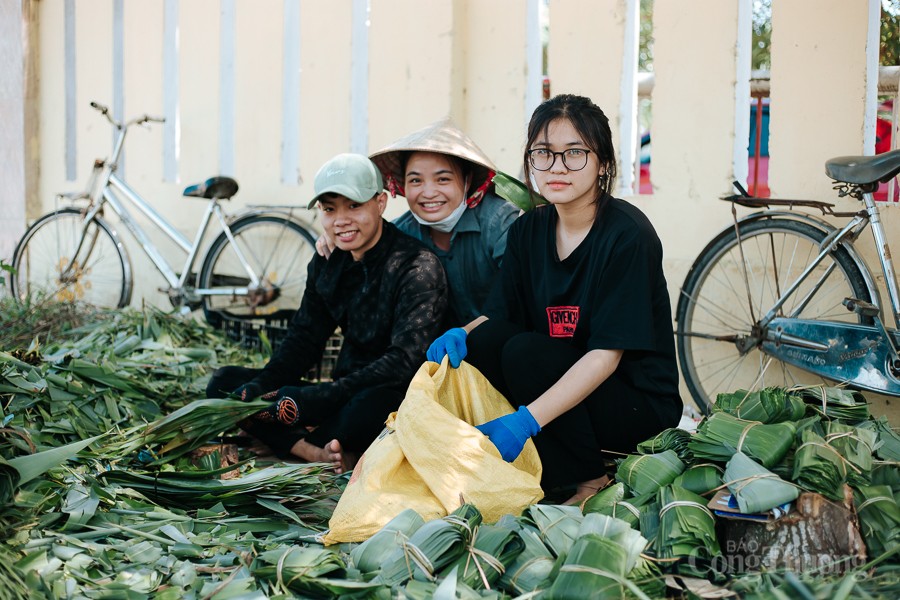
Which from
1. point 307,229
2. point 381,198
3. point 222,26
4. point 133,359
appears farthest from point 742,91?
point 222,26

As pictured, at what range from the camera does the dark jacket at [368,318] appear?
294cm

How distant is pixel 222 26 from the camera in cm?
539

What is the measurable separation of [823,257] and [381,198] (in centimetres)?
174

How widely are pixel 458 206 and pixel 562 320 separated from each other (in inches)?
29.6

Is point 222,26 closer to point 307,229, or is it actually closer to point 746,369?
point 307,229

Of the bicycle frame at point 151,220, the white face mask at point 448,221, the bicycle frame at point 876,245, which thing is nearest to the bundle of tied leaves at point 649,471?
the white face mask at point 448,221

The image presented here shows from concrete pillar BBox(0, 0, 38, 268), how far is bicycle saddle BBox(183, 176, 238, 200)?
1978 mm

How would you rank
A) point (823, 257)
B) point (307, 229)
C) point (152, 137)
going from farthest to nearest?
1. point (152, 137)
2. point (307, 229)
3. point (823, 257)

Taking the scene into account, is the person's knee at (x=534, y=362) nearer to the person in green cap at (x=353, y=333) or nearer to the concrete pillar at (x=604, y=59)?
the person in green cap at (x=353, y=333)

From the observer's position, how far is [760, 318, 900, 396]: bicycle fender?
3.14 m

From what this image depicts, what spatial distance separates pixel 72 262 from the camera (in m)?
5.67

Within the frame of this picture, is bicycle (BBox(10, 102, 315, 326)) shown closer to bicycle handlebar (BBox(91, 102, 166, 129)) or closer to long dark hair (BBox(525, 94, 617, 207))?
bicycle handlebar (BBox(91, 102, 166, 129))

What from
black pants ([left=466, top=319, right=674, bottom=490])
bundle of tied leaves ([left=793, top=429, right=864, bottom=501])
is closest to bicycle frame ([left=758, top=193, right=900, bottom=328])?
black pants ([left=466, top=319, right=674, bottom=490])

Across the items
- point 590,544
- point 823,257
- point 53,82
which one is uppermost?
point 53,82
